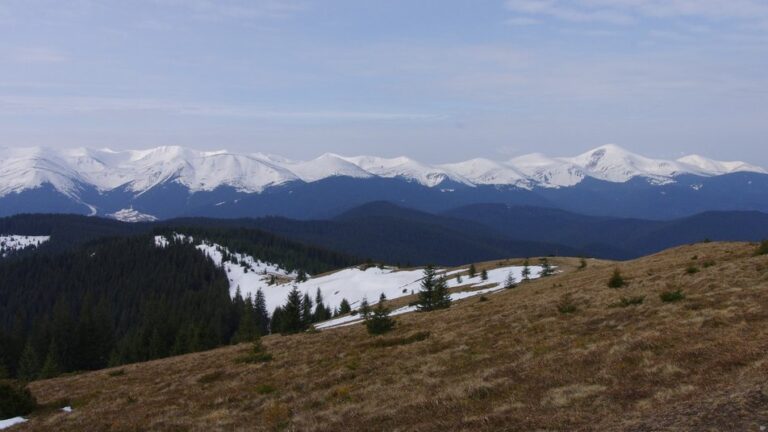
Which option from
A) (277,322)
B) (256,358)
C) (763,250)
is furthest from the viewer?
(277,322)

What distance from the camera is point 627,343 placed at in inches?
686

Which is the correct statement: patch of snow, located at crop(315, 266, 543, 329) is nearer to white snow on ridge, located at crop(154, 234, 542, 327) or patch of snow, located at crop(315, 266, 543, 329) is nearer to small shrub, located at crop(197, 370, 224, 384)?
white snow on ridge, located at crop(154, 234, 542, 327)

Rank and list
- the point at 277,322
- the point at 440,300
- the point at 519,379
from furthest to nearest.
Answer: the point at 277,322, the point at 440,300, the point at 519,379

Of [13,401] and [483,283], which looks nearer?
[13,401]

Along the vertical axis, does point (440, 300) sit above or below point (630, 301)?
below

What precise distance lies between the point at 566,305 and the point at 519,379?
1260 cm

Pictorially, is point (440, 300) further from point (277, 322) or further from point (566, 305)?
point (277, 322)

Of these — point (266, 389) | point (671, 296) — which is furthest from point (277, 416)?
point (671, 296)

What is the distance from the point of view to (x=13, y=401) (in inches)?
889

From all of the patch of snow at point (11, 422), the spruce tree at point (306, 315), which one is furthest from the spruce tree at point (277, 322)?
the patch of snow at point (11, 422)

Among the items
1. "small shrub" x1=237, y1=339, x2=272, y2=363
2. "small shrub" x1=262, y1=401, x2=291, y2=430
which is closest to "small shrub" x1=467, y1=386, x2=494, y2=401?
"small shrub" x1=262, y1=401, x2=291, y2=430

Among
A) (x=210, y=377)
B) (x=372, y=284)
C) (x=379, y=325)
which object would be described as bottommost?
(x=372, y=284)

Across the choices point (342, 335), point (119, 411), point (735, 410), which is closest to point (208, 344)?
point (342, 335)

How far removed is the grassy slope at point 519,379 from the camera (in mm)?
12305
